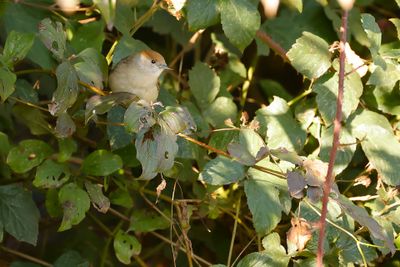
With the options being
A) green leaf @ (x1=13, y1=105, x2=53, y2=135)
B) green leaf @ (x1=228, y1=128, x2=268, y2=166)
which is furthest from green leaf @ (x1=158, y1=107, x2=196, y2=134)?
green leaf @ (x1=13, y1=105, x2=53, y2=135)

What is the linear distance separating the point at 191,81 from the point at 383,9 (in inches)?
32.1

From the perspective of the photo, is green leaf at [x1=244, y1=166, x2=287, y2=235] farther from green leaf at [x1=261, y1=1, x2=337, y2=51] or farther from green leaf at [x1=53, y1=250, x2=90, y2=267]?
green leaf at [x1=261, y1=1, x2=337, y2=51]

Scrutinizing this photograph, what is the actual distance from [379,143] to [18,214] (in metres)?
0.88

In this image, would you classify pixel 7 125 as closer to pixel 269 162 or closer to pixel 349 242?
pixel 269 162

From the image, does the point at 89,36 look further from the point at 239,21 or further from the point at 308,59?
the point at 308,59

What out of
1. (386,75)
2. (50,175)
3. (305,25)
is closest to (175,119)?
(50,175)

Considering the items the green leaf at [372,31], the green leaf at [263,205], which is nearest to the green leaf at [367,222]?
the green leaf at [263,205]

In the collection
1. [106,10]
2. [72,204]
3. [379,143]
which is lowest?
[72,204]

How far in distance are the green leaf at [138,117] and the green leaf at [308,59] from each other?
454mm

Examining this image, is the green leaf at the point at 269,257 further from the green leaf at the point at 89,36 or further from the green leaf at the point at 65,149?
the green leaf at the point at 89,36

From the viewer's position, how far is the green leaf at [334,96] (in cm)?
180

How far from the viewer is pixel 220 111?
6.51 feet

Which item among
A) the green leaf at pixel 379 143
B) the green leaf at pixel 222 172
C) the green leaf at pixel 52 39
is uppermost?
the green leaf at pixel 52 39

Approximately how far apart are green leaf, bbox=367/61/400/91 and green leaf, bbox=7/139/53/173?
2.59 ft
